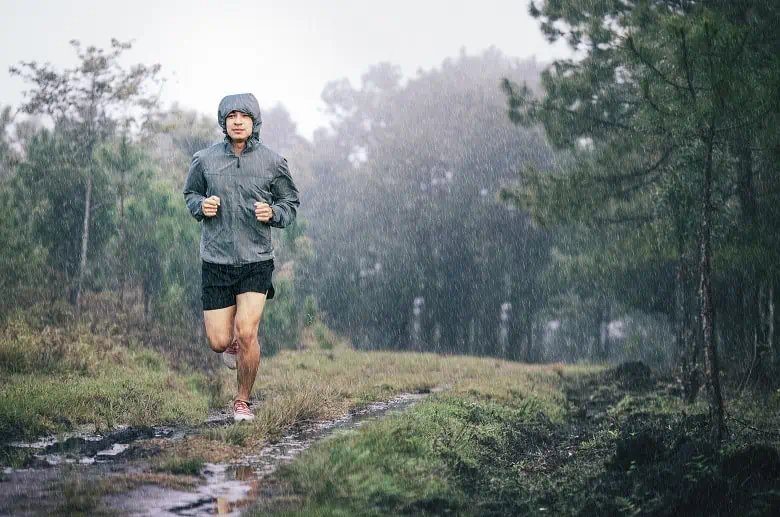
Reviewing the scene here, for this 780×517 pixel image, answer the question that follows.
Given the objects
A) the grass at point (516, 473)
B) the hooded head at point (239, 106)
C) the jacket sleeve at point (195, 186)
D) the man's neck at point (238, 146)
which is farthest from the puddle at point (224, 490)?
the hooded head at point (239, 106)

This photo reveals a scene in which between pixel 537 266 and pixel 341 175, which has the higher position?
pixel 341 175

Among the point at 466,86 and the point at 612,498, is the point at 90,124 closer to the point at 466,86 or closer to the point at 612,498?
the point at 612,498

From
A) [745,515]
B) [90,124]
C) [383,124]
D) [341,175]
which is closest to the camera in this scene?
[745,515]

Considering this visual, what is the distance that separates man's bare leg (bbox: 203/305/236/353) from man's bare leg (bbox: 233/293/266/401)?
94 mm

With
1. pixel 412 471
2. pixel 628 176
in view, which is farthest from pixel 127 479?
pixel 628 176

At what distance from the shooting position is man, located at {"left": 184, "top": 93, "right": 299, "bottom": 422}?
21.7 ft

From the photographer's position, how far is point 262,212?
6.53 m

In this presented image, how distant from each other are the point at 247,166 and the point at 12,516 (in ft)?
11.4

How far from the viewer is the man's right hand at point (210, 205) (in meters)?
6.44

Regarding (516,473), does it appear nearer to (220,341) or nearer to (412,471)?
(412,471)

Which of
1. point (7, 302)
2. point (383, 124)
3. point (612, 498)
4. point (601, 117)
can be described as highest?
point (383, 124)

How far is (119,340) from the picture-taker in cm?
1720

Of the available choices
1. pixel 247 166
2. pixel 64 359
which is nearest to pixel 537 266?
pixel 64 359

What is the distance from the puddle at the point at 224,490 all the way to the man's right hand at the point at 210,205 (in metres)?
1.90
